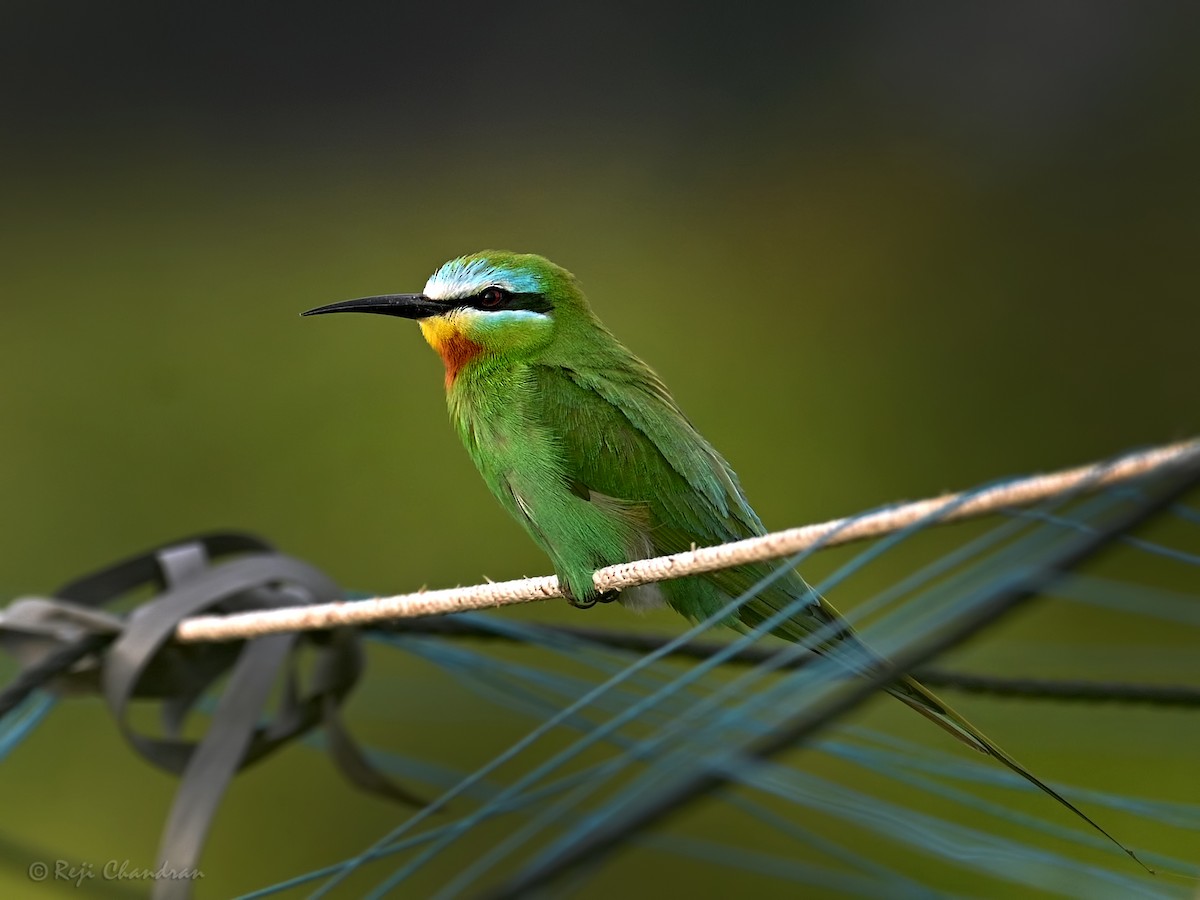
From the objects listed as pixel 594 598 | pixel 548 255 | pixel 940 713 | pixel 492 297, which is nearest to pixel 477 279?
pixel 492 297

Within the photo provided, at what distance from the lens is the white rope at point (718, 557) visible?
2.83ft

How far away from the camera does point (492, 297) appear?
1899mm

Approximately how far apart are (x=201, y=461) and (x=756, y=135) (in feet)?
8.87

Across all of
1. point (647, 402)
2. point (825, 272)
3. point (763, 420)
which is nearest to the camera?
point (647, 402)

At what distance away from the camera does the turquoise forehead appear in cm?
190

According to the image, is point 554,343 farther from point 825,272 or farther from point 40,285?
point 40,285

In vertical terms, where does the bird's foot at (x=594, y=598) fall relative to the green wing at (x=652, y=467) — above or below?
below

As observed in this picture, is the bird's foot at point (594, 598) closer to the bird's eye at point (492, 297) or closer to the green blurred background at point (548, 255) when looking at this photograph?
the bird's eye at point (492, 297)

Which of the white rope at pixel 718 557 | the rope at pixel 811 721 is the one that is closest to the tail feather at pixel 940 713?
the white rope at pixel 718 557

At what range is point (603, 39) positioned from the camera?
5871 mm

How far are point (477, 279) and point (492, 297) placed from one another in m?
0.04

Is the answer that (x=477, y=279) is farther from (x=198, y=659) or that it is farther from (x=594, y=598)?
(x=198, y=659)

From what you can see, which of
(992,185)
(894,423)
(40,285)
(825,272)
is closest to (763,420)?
(894,423)

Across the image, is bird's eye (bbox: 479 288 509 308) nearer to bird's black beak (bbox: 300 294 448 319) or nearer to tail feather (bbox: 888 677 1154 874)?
bird's black beak (bbox: 300 294 448 319)
